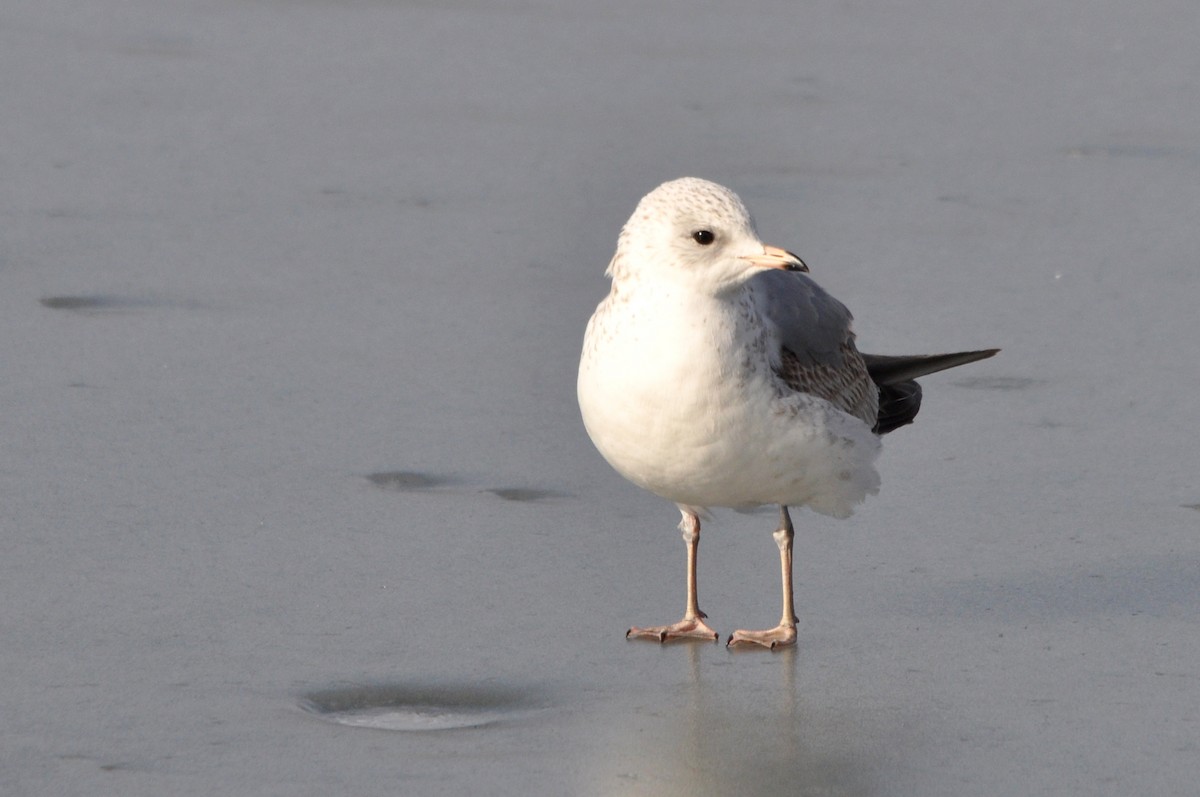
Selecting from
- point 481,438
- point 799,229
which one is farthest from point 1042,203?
point 481,438

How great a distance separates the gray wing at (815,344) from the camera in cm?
481

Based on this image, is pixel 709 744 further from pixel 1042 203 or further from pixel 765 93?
pixel 765 93

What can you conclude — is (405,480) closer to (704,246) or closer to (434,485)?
(434,485)

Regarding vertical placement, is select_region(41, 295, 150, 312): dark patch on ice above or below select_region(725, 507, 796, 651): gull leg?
above

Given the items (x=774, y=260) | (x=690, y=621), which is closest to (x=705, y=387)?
(x=774, y=260)

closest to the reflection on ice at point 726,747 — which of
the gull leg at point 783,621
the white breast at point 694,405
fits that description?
the gull leg at point 783,621

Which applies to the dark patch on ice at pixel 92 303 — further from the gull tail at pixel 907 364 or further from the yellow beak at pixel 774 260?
the yellow beak at pixel 774 260

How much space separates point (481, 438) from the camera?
18.7 ft

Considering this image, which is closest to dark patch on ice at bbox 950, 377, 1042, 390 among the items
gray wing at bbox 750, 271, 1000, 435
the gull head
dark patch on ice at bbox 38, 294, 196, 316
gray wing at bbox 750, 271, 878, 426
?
gray wing at bbox 750, 271, 1000, 435

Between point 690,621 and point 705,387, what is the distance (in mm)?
586

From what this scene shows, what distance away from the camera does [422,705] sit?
3979 millimetres

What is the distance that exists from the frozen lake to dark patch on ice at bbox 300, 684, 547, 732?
1 cm

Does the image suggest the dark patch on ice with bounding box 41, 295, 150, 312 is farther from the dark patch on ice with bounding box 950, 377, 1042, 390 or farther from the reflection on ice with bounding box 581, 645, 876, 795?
the reflection on ice with bounding box 581, 645, 876, 795

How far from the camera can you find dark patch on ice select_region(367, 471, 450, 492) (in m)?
5.29
